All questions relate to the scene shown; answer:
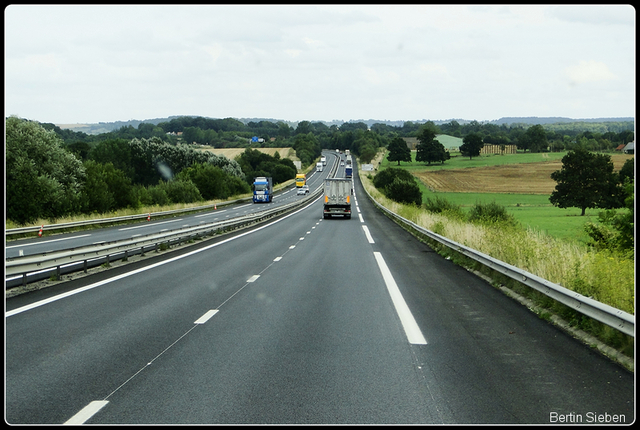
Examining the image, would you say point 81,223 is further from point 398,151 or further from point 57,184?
point 398,151

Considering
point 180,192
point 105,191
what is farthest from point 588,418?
point 180,192

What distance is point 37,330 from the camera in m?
8.03

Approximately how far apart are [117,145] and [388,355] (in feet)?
408

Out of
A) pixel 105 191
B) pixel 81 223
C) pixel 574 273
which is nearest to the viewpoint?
pixel 574 273

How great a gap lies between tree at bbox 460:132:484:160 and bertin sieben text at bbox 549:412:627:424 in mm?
169193

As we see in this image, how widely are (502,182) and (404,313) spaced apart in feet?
366

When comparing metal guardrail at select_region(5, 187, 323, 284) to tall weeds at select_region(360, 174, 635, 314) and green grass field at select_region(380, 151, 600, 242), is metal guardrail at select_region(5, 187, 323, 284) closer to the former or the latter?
tall weeds at select_region(360, 174, 635, 314)

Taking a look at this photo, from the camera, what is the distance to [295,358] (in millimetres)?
6629

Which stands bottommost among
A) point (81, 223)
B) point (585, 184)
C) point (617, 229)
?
point (585, 184)

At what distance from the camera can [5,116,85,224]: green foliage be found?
121 feet

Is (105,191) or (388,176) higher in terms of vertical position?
(105,191)

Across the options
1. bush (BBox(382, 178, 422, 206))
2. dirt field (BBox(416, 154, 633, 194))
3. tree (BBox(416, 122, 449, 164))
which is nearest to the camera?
bush (BBox(382, 178, 422, 206))

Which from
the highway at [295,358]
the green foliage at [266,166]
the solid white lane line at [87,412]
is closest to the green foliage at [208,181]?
the highway at [295,358]

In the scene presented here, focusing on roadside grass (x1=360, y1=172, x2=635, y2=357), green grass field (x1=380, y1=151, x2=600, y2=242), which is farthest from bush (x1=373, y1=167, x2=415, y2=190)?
roadside grass (x1=360, y1=172, x2=635, y2=357)
